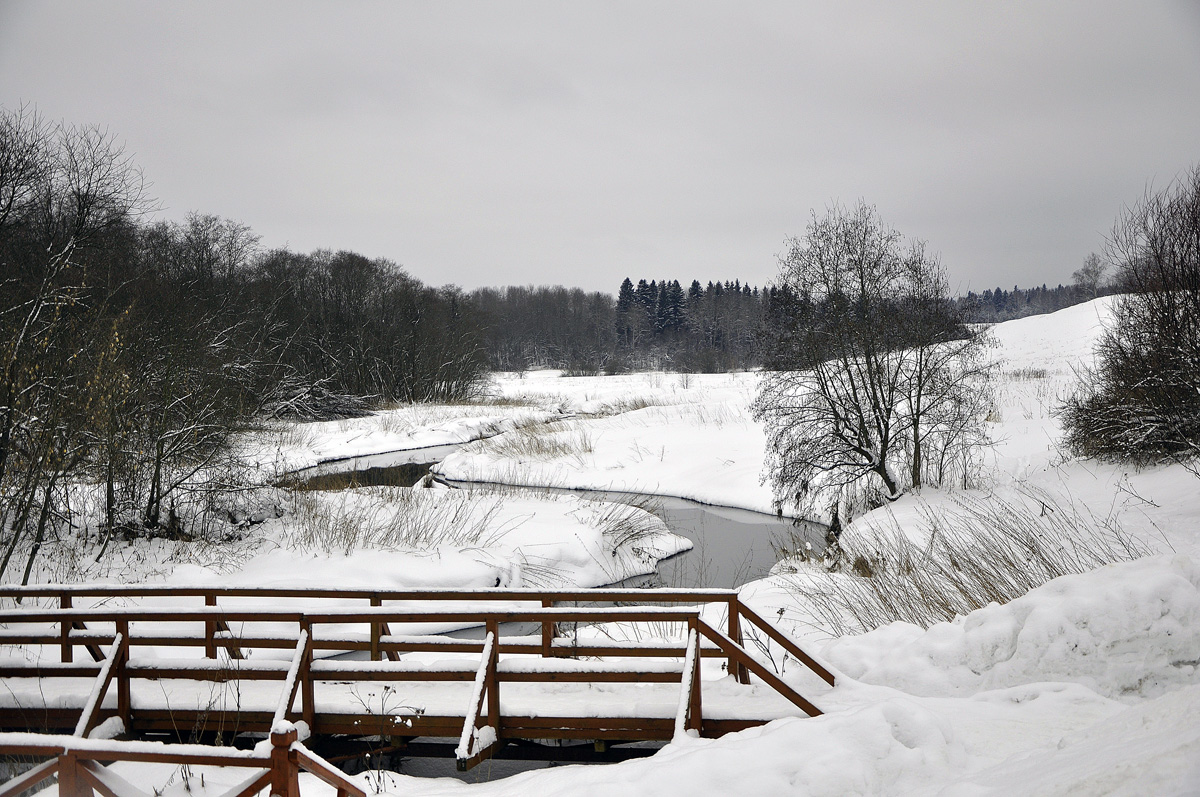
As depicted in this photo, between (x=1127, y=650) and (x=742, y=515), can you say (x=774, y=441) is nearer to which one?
(x=742, y=515)

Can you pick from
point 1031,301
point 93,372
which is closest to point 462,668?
point 93,372

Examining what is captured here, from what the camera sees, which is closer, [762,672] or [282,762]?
[282,762]

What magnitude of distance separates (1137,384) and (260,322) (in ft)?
113

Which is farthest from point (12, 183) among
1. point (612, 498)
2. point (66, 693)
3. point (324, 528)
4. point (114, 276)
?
point (612, 498)

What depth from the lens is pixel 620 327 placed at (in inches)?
3878

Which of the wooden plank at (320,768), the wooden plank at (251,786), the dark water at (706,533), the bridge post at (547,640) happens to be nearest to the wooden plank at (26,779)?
the wooden plank at (251,786)

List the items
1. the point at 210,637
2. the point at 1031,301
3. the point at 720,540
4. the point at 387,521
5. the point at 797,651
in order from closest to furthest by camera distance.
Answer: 1. the point at 797,651
2. the point at 210,637
3. the point at 387,521
4. the point at 720,540
5. the point at 1031,301

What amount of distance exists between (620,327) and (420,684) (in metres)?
92.6

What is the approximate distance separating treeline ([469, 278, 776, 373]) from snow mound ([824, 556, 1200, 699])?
70211 mm

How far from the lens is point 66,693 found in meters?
7.05

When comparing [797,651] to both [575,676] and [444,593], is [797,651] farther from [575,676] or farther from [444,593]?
[444,593]

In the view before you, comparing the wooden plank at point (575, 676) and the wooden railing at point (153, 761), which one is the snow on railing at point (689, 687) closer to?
the wooden plank at point (575, 676)

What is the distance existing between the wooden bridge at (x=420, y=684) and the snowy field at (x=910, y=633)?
2.18 feet

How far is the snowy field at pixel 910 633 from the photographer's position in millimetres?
3734
